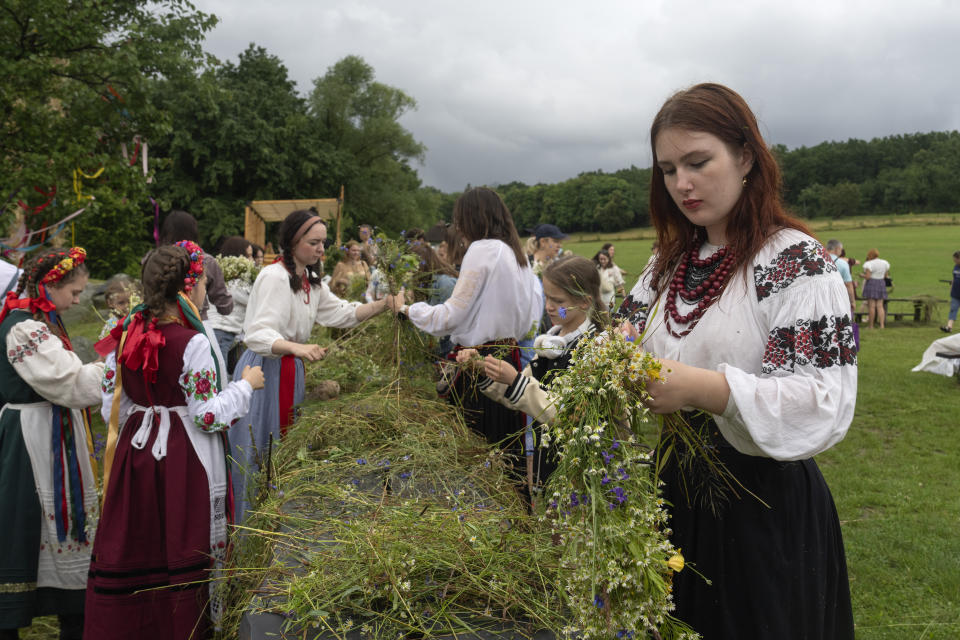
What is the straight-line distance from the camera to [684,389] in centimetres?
138

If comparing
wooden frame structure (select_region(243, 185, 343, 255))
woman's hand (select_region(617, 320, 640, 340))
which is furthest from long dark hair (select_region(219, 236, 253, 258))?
wooden frame structure (select_region(243, 185, 343, 255))

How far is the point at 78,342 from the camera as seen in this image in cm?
858

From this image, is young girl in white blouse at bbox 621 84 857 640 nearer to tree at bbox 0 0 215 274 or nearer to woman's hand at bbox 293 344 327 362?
woman's hand at bbox 293 344 327 362

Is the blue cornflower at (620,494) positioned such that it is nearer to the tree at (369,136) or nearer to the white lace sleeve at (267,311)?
the white lace sleeve at (267,311)

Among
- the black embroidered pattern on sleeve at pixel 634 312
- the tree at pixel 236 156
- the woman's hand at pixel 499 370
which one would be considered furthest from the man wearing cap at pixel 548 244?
the tree at pixel 236 156

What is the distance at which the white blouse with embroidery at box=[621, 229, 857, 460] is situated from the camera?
140 centimetres

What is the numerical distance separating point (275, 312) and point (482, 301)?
1.36 meters

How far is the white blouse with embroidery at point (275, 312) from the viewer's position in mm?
4004

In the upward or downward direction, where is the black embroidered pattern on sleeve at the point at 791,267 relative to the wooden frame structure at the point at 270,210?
downward

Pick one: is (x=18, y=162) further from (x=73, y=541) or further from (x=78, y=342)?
(x=73, y=541)

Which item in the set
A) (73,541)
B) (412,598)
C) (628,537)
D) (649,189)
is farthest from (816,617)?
(73,541)

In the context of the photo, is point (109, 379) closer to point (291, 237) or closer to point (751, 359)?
point (291, 237)

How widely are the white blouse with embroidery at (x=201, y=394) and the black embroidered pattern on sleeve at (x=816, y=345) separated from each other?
8.13 feet

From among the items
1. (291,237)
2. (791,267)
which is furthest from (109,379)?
(791,267)
